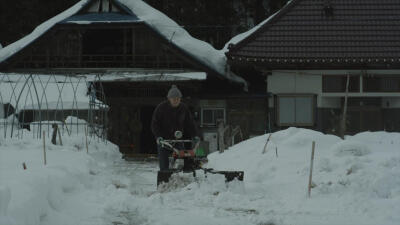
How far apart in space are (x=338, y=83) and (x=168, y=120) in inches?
479

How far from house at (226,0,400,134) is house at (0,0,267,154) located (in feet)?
4.14

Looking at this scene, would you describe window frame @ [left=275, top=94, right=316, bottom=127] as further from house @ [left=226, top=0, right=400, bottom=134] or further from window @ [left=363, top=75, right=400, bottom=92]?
window @ [left=363, top=75, right=400, bottom=92]

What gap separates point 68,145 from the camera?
49.2 ft

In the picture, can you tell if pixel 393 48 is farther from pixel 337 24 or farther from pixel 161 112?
pixel 161 112

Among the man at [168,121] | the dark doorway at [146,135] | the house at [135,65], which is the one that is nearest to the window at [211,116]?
the house at [135,65]

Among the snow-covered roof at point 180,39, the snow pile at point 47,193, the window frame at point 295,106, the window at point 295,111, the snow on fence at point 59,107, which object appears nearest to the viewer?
the snow pile at point 47,193

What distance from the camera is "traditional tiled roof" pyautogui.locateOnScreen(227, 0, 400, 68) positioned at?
1947cm

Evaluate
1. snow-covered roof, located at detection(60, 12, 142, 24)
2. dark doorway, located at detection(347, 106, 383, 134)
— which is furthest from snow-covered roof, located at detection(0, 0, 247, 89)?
dark doorway, located at detection(347, 106, 383, 134)

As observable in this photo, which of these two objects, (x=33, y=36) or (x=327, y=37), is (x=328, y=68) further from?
(x=33, y=36)

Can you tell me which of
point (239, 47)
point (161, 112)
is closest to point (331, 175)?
point (161, 112)

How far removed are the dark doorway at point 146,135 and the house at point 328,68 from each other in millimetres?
5241

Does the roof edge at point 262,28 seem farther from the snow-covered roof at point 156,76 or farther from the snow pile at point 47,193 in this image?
the snow pile at point 47,193

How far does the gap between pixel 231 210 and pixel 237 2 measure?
81.8ft

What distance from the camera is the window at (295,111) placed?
20078mm
